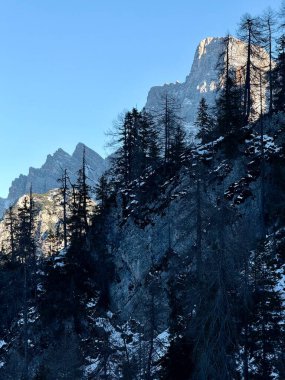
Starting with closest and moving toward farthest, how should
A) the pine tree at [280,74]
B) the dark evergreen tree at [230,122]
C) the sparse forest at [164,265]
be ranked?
the sparse forest at [164,265]
the dark evergreen tree at [230,122]
the pine tree at [280,74]

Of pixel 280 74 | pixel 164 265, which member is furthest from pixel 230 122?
pixel 164 265

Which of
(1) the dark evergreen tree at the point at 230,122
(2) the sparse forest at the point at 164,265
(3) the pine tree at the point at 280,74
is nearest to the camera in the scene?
(2) the sparse forest at the point at 164,265

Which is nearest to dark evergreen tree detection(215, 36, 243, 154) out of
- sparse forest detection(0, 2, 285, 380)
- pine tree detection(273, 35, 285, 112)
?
sparse forest detection(0, 2, 285, 380)

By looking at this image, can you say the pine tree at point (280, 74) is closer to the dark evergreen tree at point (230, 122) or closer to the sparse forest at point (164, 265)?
the sparse forest at point (164, 265)

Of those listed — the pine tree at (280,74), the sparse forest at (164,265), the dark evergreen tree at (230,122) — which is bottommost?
the sparse forest at (164,265)

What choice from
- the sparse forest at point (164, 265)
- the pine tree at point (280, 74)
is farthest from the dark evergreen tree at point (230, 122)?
the pine tree at point (280, 74)

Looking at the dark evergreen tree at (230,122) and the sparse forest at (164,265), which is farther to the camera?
the dark evergreen tree at (230,122)

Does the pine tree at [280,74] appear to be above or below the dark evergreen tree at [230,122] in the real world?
above

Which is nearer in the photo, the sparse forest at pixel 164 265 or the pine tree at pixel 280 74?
the sparse forest at pixel 164 265

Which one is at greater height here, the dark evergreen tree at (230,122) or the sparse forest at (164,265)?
the dark evergreen tree at (230,122)

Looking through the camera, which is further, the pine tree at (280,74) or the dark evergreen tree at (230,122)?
the pine tree at (280,74)

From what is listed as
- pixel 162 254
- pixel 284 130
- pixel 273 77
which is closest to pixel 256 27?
pixel 273 77

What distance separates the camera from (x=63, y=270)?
41.0 metres

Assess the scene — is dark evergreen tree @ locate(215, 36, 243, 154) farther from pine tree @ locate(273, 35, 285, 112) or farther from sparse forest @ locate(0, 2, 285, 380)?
pine tree @ locate(273, 35, 285, 112)
